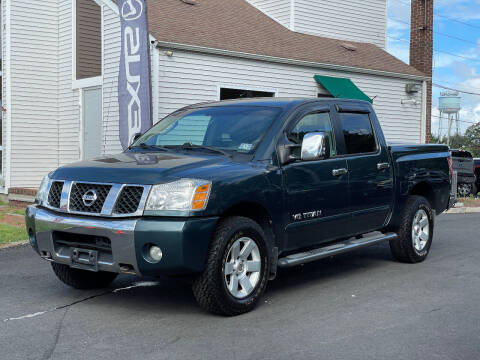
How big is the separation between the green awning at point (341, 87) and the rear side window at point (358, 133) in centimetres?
1003

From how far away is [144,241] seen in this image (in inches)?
198

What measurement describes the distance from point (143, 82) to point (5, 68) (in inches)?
243

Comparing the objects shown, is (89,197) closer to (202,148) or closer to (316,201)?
(202,148)

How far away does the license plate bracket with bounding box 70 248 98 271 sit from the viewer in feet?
17.4

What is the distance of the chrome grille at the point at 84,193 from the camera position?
5320mm

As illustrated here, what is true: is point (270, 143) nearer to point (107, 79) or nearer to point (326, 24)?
point (107, 79)

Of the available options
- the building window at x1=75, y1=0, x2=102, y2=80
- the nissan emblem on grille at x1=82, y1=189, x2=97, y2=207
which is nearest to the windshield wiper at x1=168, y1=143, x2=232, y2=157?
the nissan emblem on grille at x1=82, y1=189, x2=97, y2=207

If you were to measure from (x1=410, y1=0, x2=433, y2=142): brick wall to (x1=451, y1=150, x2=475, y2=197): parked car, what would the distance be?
3.95 feet

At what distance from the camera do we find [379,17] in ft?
72.9

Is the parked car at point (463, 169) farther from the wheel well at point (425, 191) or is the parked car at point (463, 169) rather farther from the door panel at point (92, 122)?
the wheel well at point (425, 191)

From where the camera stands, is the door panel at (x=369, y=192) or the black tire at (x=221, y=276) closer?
the black tire at (x=221, y=276)

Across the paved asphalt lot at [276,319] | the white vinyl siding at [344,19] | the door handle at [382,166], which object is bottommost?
the paved asphalt lot at [276,319]

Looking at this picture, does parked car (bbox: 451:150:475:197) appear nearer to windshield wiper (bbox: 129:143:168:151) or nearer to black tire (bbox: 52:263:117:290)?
windshield wiper (bbox: 129:143:168:151)

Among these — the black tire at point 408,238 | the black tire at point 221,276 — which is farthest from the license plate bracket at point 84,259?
the black tire at point 408,238
